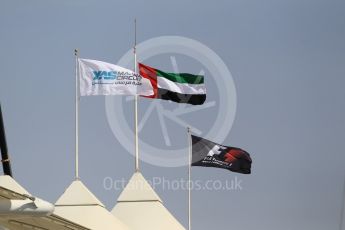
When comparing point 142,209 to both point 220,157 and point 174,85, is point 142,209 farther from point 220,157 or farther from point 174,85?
point 220,157

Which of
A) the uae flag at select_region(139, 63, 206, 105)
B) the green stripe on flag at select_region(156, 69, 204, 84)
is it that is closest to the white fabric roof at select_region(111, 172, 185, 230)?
the uae flag at select_region(139, 63, 206, 105)

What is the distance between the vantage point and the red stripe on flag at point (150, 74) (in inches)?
2842

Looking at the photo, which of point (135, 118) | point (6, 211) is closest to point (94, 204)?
point (135, 118)

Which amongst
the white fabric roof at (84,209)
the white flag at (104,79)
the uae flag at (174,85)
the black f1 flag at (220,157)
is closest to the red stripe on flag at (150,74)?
the uae flag at (174,85)

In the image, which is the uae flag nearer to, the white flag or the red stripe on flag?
the red stripe on flag

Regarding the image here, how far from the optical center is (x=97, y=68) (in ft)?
229

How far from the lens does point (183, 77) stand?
72.5 m

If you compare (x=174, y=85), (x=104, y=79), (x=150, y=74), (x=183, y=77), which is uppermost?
(x=150, y=74)

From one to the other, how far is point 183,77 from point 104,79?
17.7ft

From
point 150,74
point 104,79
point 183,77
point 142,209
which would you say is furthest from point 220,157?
point 104,79

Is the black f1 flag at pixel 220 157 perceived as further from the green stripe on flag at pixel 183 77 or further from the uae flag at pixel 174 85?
the green stripe on flag at pixel 183 77

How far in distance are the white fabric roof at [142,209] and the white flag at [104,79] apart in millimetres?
5368

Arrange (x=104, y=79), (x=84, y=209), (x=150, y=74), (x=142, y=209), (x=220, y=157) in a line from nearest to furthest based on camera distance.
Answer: (x=84, y=209) < (x=142, y=209) < (x=104, y=79) < (x=150, y=74) < (x=220, y=157)

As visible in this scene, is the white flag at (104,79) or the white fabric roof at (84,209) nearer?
the white fabric roof at (84,209)
